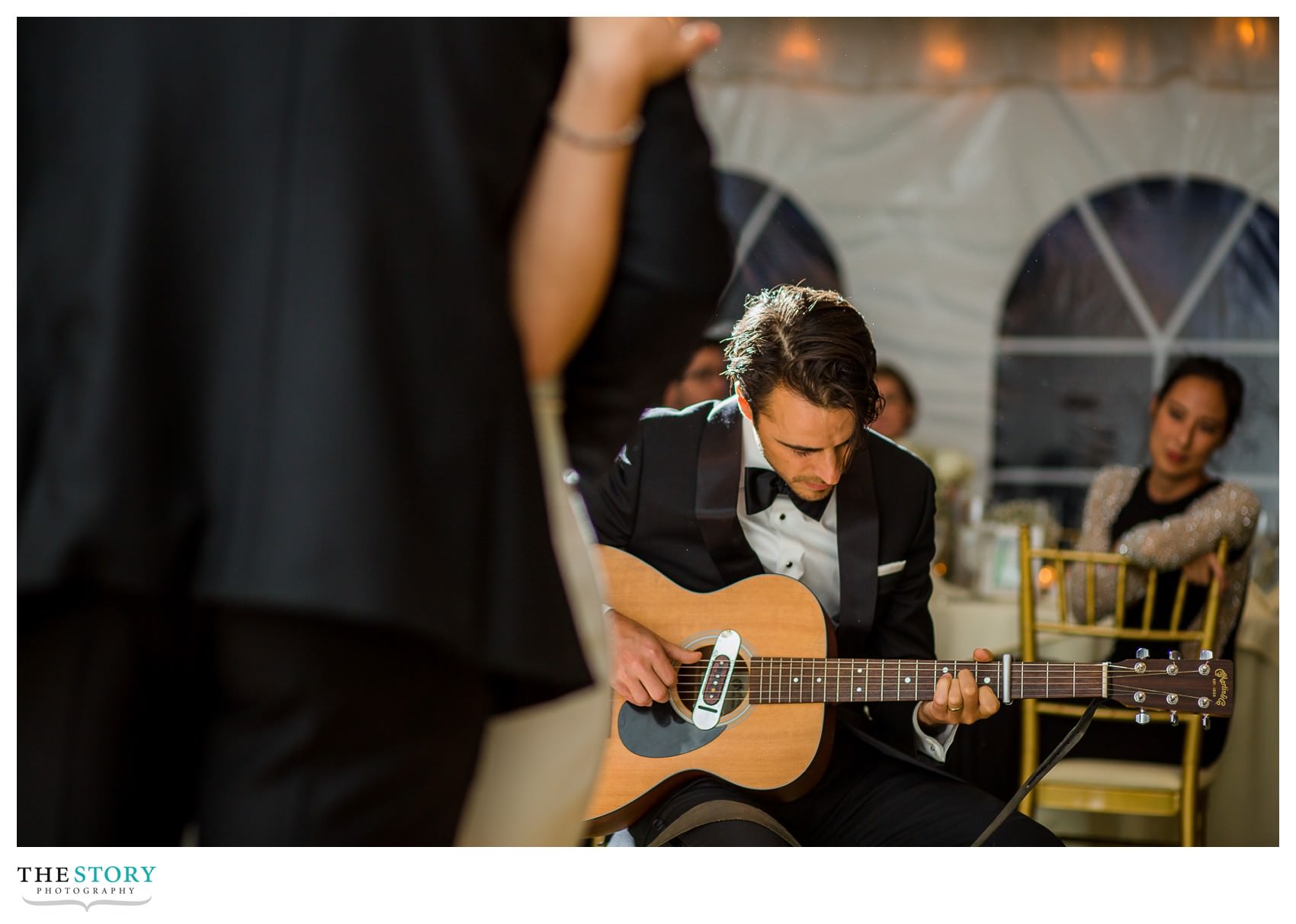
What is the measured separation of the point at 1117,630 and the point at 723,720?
3.14ft

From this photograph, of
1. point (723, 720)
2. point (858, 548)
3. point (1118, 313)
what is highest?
point (1118, 313)

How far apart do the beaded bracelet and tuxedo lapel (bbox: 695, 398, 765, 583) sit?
834 millimetres

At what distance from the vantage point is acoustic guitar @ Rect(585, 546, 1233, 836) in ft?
5.61

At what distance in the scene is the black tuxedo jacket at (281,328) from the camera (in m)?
0.79

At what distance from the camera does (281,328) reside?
0.81 meters

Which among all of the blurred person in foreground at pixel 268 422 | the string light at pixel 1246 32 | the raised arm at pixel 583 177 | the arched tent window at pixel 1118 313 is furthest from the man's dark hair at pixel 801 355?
the arched tent window at pixel 1118 313

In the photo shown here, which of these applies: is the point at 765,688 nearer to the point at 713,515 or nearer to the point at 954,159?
the point at 713,515

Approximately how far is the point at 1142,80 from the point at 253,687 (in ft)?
7.87

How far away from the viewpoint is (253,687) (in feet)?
2.68

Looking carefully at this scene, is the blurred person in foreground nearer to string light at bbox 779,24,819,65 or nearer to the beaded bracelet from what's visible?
the beaded bracelet

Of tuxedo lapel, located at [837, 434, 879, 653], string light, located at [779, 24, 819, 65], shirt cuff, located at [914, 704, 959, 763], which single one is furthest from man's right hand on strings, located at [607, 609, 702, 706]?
string light, located at [779, 24, 819, 65]

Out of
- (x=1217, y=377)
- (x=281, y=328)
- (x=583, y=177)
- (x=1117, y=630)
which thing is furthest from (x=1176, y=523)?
(x=281, y=328)
